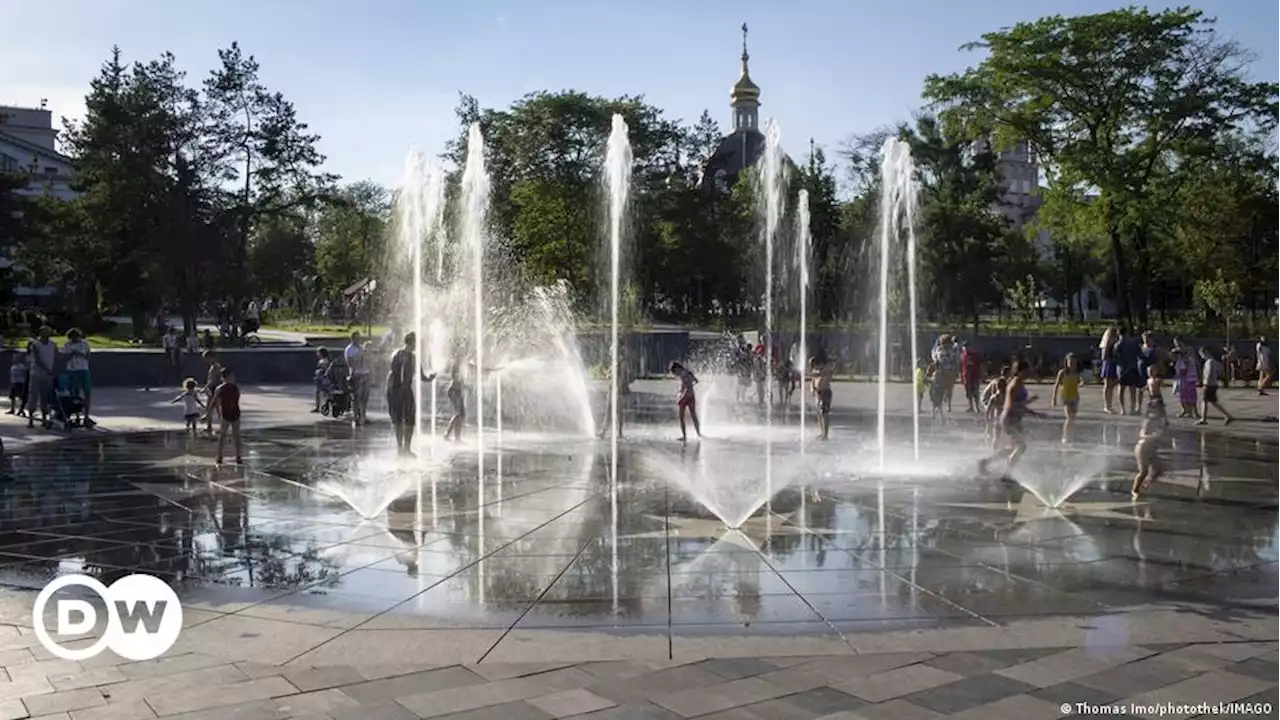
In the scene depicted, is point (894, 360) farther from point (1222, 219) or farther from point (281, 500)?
point (281, 500)

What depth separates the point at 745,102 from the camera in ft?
292

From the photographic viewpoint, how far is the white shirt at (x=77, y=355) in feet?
60.5

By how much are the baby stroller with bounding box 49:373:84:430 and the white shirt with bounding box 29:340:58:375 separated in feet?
1.09

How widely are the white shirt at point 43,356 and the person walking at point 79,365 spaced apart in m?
0.21

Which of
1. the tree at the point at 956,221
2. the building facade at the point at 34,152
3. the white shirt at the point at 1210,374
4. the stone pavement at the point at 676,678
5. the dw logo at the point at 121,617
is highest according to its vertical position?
the building facade at the point at 34,152

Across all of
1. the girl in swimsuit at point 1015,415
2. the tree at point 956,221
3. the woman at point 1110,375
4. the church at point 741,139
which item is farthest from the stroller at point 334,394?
the church at point 741,139

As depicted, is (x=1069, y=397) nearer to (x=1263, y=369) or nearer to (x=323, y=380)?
(x=1263, y=369)

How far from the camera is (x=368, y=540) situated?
9211 mm

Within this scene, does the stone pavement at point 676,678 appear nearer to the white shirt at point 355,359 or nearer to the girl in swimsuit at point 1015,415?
the girl in swimsuit at point 1015,415

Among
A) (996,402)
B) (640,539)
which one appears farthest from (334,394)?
(640,539)

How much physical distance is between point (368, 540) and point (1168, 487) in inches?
345

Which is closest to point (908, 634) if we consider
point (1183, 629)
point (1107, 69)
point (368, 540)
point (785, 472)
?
point (1183, 629)

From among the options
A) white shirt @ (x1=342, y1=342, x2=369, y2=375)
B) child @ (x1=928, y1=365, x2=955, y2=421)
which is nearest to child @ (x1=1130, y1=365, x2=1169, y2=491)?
child @ (x1=928, y1=365, x2=955, y2=421)

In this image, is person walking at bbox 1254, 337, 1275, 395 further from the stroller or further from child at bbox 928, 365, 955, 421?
the stroller
